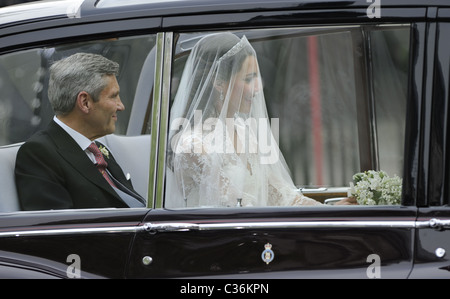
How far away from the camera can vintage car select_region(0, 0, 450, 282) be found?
2.87 metres

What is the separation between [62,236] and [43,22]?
85 cm

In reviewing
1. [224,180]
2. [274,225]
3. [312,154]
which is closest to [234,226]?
[274,225]

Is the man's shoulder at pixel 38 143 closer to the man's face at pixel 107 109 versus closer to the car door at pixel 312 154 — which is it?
the man's face at pixel 107 109

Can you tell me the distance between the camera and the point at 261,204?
316 centimetres

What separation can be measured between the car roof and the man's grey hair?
7.1 inches

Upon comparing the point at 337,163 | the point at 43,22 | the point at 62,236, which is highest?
the point at 43,22

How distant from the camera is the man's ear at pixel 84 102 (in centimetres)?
336

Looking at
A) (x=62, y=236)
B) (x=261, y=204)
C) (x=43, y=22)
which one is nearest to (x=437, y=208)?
(x=261, y=204)

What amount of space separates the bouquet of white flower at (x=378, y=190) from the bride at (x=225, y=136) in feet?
0.76
